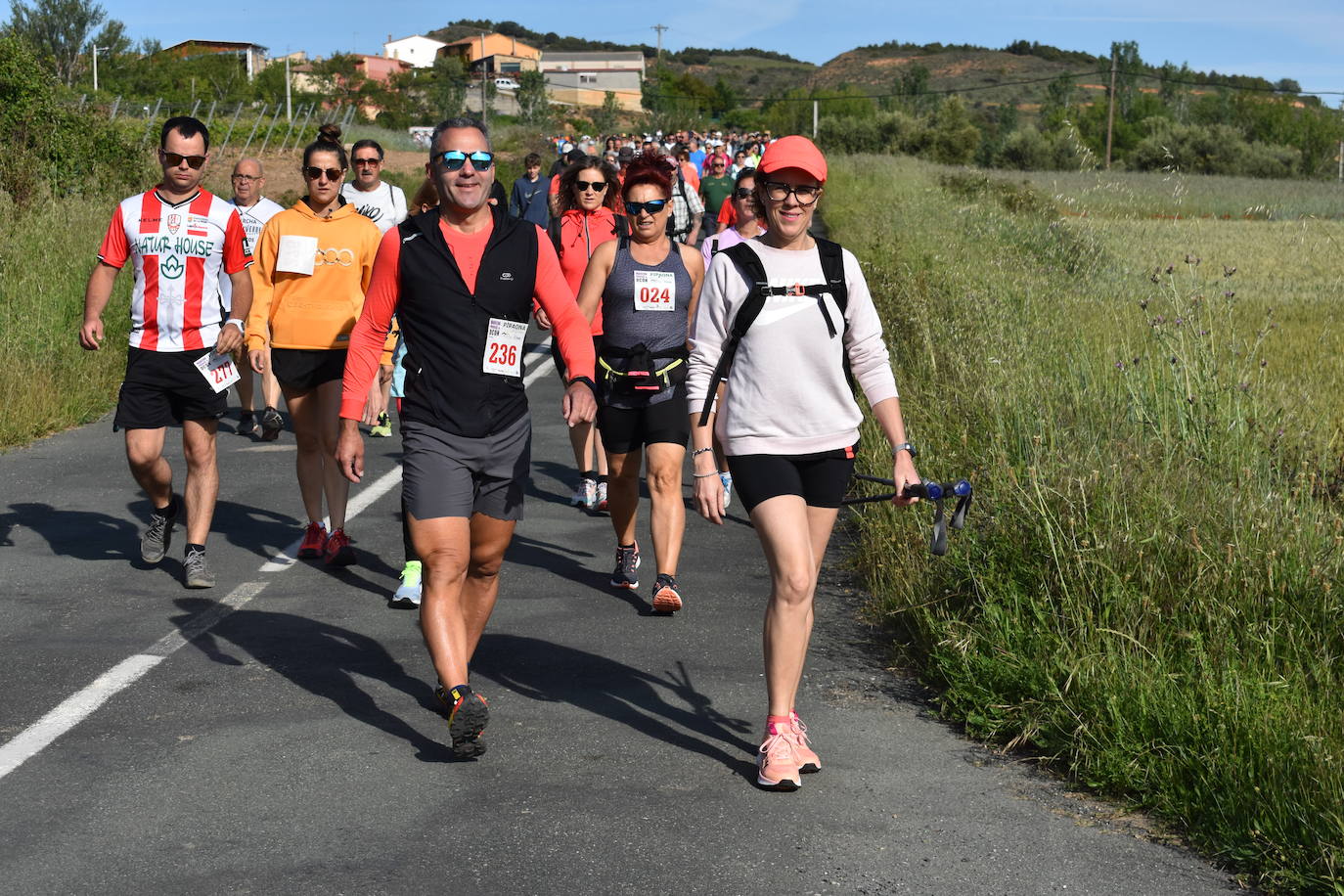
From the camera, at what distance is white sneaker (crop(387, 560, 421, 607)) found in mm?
7133

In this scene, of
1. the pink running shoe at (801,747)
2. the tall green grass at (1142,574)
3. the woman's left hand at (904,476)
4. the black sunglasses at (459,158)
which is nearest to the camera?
the tall green grass at (1142,574)

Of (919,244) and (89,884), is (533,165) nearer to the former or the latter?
(919,244)

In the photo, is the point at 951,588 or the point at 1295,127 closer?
the point at 951,588

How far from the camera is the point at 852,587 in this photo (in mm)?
7559

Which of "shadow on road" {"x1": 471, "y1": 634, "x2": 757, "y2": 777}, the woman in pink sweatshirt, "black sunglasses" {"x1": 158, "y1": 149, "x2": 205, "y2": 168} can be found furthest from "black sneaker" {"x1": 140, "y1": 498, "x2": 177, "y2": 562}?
the woman in pink sweatshirt

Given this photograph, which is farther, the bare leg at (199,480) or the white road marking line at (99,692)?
the bare leg at (199,480)

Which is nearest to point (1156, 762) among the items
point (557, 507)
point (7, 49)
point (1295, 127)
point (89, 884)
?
point (89, 884)

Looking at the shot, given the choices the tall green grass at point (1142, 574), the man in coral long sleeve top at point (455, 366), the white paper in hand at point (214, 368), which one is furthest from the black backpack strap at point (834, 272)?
the white paper in hand at point (214, 368)

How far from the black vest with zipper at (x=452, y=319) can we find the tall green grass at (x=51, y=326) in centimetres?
735

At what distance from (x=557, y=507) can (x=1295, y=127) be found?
9617 cm

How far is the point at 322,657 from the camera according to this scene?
6293 millimetres

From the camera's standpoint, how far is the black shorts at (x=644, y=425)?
24.2ft

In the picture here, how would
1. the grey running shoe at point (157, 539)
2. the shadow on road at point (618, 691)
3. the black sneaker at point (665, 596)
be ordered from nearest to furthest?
the shadow on road at point (618, 691) < the black sneaker at point (665, 596) < the grey running shoe at point (157, 539)

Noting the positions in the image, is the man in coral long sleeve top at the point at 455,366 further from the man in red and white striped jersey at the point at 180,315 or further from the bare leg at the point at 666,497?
the man in red and white striped jersey at the point at 180,315
